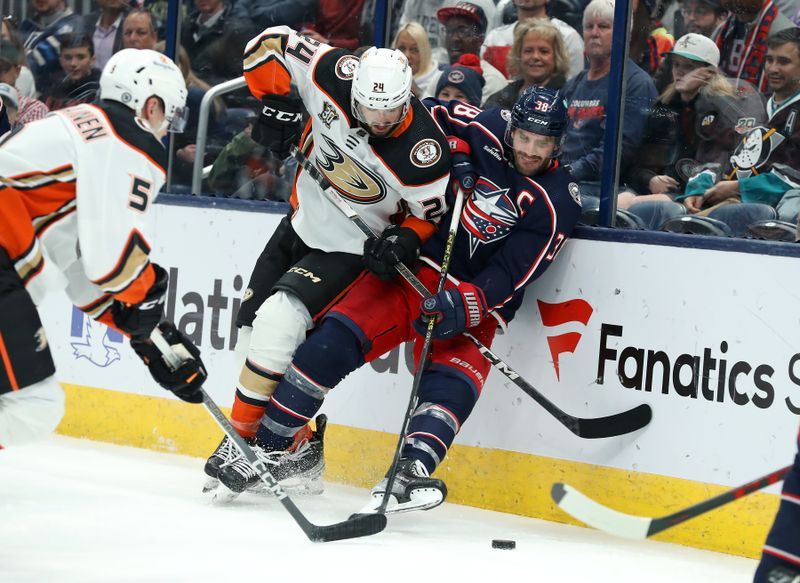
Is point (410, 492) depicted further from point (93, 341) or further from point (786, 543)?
point (93, 341)

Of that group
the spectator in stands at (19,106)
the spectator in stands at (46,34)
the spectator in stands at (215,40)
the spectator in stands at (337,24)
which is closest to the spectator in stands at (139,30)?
the spectator in stands at (215,40)

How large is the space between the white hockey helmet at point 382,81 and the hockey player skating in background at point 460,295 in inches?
11.7

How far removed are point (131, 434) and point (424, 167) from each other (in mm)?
1615

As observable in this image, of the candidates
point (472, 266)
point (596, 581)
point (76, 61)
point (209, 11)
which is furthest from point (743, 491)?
point (76, 61)

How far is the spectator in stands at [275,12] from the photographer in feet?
14.8

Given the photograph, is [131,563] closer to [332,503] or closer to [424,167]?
[332,503]

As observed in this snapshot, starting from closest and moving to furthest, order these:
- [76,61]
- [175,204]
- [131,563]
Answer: [131,563]
[175,204]
[76,61]

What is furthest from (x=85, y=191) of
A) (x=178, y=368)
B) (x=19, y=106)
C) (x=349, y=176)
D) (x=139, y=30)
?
(x=19, y=106)

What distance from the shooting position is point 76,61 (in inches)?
201

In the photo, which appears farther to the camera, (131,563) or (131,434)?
(131,434)

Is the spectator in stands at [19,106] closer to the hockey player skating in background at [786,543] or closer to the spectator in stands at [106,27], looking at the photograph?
the spectator in stands at [106,27]

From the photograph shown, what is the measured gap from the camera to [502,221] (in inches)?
143

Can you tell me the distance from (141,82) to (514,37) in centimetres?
153

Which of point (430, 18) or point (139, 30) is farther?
point (139, 30)
